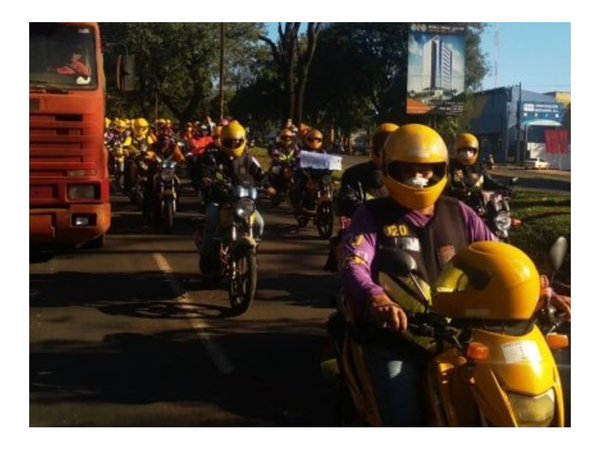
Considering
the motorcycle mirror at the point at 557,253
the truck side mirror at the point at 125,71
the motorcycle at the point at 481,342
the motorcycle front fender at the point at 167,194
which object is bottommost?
the motorcycle at the point at 481,342

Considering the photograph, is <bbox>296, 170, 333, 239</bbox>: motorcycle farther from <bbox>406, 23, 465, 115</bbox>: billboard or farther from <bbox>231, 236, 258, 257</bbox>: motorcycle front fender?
<bbox>231, 236, 258, 257</bbox>: motorcycle front fender

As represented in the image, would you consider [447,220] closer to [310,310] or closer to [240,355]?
[240,355]

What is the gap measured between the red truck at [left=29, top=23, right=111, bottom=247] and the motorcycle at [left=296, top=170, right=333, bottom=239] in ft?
13.6

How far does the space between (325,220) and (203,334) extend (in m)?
5.67

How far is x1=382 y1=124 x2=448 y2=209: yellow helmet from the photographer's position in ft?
10.9

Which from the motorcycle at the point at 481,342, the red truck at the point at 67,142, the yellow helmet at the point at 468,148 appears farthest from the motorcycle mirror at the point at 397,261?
the red truck at the point at 67,142

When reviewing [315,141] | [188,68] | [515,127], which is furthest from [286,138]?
[515,127]

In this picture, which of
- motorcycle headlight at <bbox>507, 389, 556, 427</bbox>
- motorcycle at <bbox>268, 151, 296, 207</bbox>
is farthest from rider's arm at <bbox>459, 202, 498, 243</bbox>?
motorcycle at <bbox>268, 151, 296, 207</bbox>

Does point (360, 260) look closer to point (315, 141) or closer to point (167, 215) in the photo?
point (167, 215)

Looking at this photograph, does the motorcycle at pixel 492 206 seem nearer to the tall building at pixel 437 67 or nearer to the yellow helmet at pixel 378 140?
the yellow helmet at pixel 378 140

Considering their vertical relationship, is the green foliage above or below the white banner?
below

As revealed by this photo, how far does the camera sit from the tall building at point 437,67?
11.8m

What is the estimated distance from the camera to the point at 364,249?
3.35 meters

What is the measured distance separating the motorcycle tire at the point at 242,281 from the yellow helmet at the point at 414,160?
131 inches
